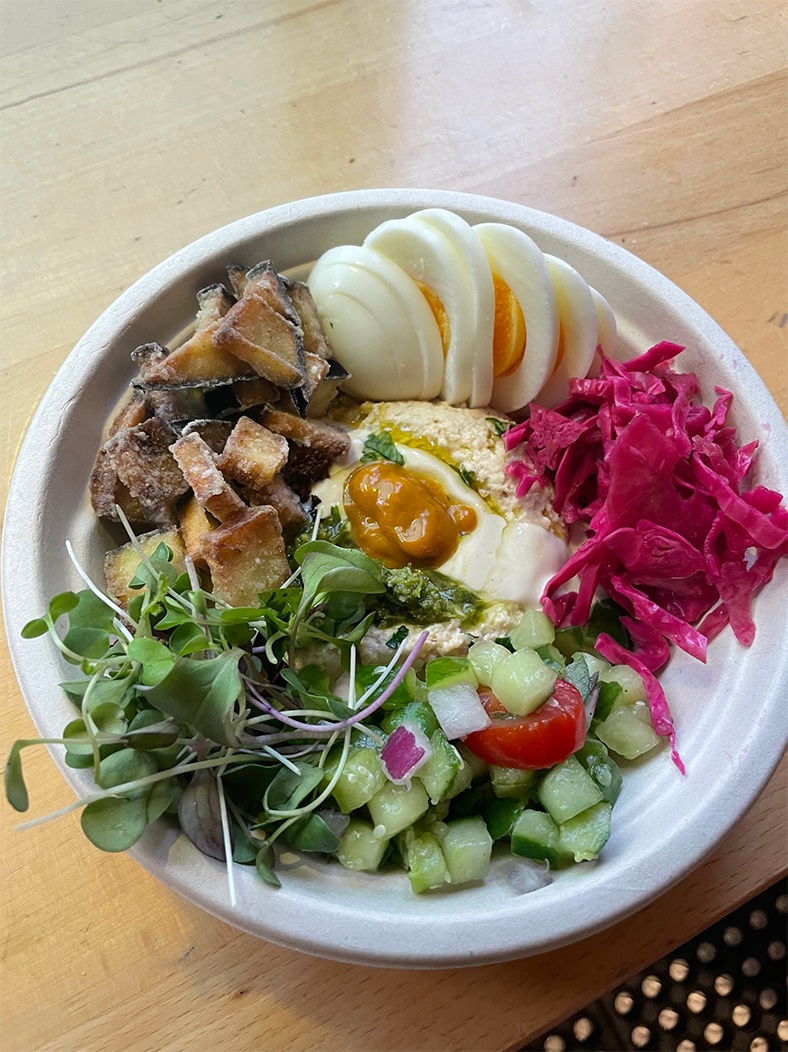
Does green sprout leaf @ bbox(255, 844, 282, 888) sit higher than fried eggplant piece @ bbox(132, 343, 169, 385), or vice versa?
fried eggplant piece @ bbox(132, 343, 169, 385)

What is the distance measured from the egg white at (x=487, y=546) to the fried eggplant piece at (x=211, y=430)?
180 mm

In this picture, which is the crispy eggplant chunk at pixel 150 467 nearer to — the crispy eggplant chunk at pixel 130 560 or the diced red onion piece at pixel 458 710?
the crispy eggplant chunk at pixel 130 560

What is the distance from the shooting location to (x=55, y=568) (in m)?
1.16

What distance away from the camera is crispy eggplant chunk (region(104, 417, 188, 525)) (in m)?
1.19

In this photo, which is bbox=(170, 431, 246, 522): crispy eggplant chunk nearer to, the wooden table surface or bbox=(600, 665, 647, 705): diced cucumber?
the wooden table surface

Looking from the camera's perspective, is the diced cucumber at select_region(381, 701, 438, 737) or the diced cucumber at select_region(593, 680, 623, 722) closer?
the diced cucumber at select_region(381, 701, 438, 737)

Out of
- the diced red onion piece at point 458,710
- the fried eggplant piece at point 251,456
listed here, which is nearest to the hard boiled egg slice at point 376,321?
Answer: the fried eggplant piece at point 251,456

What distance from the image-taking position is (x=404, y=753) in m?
1.05

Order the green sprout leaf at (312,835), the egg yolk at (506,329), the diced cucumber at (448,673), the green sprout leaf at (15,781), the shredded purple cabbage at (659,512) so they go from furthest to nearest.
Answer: the egg yolk at (506,329)
the shredded purple cabbage at (659,512)
the diced cucumber at (448,673)
the green sprout leaf at (312,835)
the green sprout leaf at (15,781)

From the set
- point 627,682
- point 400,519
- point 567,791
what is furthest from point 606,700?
point 400,519

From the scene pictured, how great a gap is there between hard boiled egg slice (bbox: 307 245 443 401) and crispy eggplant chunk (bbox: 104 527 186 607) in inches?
16.8

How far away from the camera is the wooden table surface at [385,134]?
5.15 ft

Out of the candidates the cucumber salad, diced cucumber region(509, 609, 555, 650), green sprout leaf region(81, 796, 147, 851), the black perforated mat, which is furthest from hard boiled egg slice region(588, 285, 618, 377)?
the black perforated mat

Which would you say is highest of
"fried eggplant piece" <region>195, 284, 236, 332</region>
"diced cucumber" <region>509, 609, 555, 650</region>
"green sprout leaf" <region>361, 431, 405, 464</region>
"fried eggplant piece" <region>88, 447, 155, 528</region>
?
"fried eggplant piece" <region>195, 284, 236, 332</region>
